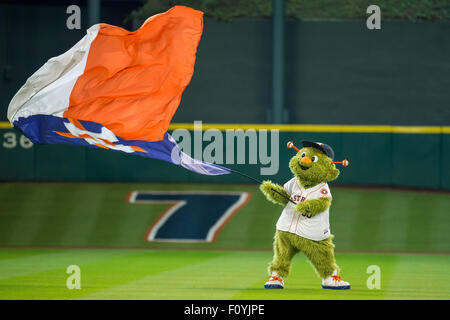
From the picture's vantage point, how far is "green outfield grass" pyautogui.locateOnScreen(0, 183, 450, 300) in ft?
29.0

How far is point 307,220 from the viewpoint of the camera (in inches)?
332

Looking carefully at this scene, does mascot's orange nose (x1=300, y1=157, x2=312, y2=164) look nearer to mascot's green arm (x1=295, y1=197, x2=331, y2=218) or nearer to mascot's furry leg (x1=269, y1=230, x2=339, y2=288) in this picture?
mascot's green arm (x1=295, y1=197, x2=331, y2=218)

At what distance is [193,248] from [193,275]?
3.36 metres

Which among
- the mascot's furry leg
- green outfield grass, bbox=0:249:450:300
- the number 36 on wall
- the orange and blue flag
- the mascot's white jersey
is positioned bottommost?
green outfield grass, bbox=0:249:450:300

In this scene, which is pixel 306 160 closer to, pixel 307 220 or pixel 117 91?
pixel 307 220

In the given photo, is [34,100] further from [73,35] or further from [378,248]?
[73,35]

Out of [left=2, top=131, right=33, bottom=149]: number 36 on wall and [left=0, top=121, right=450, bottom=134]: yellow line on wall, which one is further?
[left=2, top=131, right=33, bottom=149]: number 36 on wall

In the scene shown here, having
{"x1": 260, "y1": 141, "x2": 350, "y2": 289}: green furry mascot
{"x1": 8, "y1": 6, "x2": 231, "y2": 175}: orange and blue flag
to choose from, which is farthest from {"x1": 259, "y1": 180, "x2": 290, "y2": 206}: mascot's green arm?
{"x1": 8, "y1": 6, "x2": 231, "y2": 175}: orange and blue flag

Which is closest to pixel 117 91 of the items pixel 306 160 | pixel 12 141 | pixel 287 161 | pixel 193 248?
pixel 306 160

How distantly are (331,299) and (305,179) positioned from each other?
1226mm

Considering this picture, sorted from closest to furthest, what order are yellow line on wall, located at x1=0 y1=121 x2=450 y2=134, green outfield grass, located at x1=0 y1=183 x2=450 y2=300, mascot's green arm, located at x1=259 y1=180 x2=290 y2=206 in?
mascot's green arm, located at x1=259 y1=180 x2=290 y2=206 < green outfield grass, located at x1=0 y1=183 x2=450 y2=300 < yellow line on wall, located at x1=0 y1=121 x2=450 y2=134

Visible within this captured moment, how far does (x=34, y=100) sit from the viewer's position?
8422 mm

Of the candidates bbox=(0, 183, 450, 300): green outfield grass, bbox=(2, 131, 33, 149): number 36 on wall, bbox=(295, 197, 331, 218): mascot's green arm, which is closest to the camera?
bbox=(295, 197, 331, 218): mascot's green arm

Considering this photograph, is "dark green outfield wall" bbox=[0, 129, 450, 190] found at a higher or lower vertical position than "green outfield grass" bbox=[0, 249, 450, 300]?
higher
